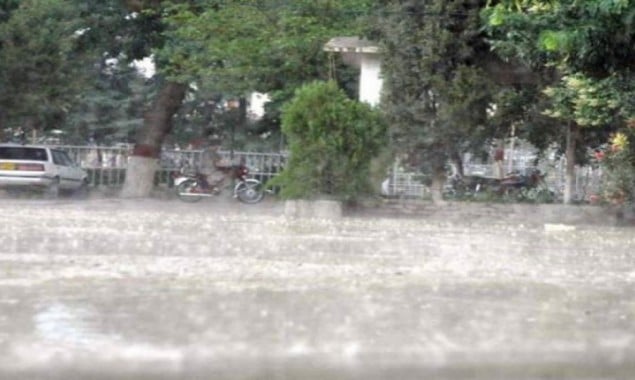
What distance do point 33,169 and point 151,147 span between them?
3416 mm

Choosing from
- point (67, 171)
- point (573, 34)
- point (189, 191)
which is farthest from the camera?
→ point (67, 171)

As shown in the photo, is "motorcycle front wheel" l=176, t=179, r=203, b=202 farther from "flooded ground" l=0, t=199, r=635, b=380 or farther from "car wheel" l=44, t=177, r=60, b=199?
"flooded ground" l=0, t=199, r=635, b=380

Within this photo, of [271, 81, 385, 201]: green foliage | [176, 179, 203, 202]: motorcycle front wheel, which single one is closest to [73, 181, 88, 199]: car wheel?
[176, 179, 203, 202]: motorcycle front wheel

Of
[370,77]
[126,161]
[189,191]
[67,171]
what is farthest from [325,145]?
[126,161]

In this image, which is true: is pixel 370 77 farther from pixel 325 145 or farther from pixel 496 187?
pixel 325 145

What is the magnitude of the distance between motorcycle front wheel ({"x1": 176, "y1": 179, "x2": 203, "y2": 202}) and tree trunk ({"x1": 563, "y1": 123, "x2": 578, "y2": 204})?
10.0 metres

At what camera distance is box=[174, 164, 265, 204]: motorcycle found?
101ft

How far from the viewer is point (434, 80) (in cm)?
2467

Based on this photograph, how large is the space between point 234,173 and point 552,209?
987 centimetres

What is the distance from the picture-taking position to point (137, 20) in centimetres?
3447

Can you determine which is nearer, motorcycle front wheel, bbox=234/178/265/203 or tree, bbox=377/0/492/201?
tree, bbox=377/0/492/201

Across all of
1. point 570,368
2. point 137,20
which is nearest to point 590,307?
point 570,368

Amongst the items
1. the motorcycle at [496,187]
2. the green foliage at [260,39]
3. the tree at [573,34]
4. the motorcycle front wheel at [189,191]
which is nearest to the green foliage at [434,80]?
the motorcycle at [496,187]

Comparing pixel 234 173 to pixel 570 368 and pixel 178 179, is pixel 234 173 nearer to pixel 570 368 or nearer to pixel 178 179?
pixel 178 179
